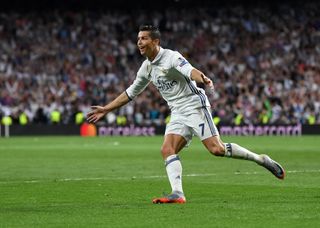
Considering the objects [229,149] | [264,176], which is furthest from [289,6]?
[229,149]

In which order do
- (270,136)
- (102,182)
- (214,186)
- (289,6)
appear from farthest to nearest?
(289,6) → (270,136) → (102,182) → (214,186)

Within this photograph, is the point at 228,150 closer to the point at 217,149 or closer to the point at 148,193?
the point at 217,149

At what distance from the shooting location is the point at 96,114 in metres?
→ 13.2

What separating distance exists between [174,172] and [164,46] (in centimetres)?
3633

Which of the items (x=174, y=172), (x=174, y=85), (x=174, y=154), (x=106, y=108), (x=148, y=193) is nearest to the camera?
(x=174, y=172)

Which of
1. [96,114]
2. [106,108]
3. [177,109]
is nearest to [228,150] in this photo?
[177,109]

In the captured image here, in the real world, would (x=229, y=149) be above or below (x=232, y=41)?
below

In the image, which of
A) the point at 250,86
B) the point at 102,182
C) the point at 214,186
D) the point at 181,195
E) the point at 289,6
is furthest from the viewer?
the point at 289,6

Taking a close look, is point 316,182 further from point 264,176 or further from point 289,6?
point 289,6

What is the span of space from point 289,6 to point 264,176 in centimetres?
3333

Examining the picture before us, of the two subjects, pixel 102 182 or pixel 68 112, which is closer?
pixel 102 182

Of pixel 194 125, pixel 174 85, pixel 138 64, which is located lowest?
pixel 194 125

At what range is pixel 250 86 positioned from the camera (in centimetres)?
4566

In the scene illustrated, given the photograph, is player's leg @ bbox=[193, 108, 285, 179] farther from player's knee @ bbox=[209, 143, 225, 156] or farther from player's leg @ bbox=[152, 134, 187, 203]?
player's leg @ bbox=[152, 134, 187, 203]
